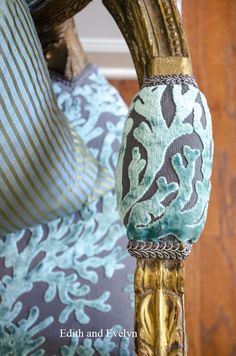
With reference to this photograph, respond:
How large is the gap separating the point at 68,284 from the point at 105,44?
0.73 meters

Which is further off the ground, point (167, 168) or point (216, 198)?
point (216, 198)

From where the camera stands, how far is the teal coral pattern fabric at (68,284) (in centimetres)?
55

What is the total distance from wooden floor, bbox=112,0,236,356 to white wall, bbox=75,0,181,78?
0.10ft

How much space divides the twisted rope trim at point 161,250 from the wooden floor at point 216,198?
0.76m

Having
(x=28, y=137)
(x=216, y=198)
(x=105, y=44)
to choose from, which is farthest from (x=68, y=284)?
(x=105, y=44)

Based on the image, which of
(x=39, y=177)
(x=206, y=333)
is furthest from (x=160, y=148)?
(x=206, y=333)

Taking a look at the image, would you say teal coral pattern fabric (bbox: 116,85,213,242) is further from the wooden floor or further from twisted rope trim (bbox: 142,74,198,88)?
the wooden floor

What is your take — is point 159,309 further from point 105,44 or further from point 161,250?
point 105,44

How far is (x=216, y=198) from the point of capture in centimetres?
114

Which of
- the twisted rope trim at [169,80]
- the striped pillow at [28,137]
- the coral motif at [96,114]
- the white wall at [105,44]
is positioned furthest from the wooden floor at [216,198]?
the twisted rope trim at [169,80]

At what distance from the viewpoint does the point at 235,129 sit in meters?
1.17

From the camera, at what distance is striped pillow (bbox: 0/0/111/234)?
41 centimetres

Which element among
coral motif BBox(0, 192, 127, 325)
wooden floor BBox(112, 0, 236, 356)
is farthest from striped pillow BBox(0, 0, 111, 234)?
wooden floor BBox(112, 0, 236, 356)

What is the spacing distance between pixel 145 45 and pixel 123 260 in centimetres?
27
